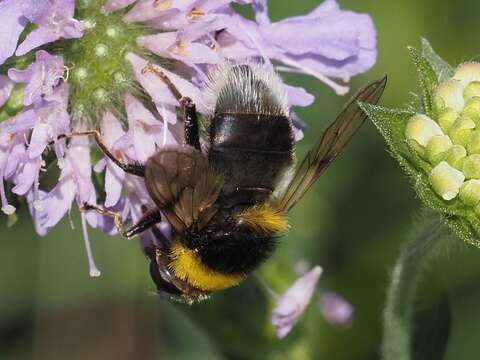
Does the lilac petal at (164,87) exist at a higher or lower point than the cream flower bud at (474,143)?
lower

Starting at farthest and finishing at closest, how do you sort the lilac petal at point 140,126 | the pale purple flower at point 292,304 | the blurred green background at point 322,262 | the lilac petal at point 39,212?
the blurred green background at point 322,262, the pale purple flower at point 292,304, the lilac petal at point 39,212, the lilac petal at point 140,126

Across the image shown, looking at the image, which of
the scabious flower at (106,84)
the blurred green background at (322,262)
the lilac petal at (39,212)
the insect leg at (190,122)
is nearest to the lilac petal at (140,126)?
the scabious flower at (106,84)

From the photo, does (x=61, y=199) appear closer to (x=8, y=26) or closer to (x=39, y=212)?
(x=39, y=212)

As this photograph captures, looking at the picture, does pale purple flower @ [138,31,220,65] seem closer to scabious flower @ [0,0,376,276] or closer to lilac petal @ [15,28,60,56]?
scabious flower @ [0,0,376,276]

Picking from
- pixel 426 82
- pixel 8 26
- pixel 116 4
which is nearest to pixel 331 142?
pixel 426 82

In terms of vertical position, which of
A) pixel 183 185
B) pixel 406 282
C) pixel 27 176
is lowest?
pixel 406 282

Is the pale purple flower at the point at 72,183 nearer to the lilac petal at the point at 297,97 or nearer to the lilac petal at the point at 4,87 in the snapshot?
the lilac petal at the point at 4,87

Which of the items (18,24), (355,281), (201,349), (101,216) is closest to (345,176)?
(355,281)

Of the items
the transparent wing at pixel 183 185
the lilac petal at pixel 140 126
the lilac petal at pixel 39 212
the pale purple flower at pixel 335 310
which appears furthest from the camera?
the pale purple flower at pixel 335 310
